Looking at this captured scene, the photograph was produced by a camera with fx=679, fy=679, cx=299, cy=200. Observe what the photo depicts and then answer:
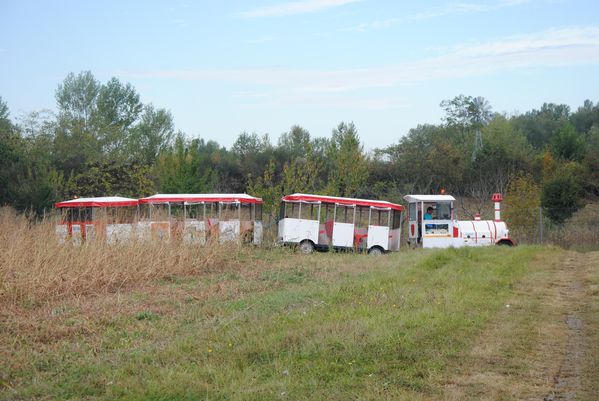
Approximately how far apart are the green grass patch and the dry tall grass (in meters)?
2.67

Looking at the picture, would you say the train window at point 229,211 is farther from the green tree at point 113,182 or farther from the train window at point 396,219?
the green tree at point 113,182

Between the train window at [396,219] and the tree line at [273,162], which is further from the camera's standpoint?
the tree line at [273,162]

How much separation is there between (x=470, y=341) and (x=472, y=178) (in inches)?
1543

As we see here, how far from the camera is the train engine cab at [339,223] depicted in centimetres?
2784

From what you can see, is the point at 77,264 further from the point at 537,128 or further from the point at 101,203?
the point at 537,128

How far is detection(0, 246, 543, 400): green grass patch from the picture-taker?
23.1 ft

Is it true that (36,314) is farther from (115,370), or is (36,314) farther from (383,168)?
(383,168)

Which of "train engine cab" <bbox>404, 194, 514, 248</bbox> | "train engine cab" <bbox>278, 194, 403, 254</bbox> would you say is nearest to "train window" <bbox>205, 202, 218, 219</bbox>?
"train engine cab" <bbox>278, 194, 403, 254</bbox>

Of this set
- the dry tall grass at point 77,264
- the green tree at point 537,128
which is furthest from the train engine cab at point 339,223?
the green tree at point 537,128

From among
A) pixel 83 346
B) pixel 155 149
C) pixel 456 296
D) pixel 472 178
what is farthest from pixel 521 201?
pixel 155 149

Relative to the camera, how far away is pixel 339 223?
27953 millimetres

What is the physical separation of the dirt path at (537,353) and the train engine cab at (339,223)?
13.6 m

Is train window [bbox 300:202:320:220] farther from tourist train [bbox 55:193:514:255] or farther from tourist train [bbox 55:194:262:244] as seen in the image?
tourist train [bbox 55:194:262:244]

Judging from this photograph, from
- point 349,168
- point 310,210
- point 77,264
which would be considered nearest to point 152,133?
point 349,168
